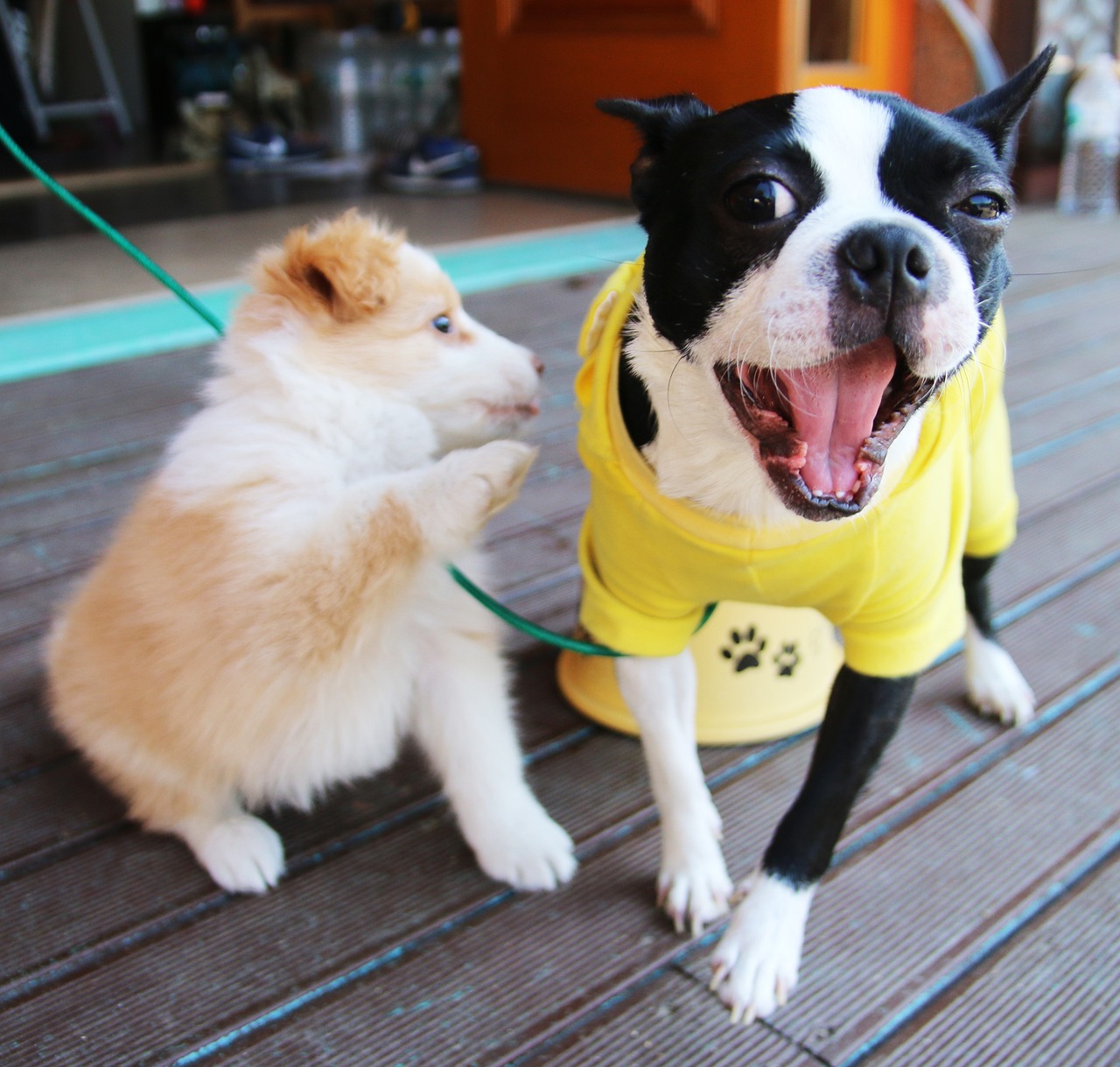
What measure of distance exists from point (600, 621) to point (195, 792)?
575 millimetres

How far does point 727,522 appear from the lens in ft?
4.07

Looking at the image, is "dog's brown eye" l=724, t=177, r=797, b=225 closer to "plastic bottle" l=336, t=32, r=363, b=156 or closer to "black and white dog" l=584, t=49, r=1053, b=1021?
"black and white dog" l=584, t=49, r=1053, b=1021

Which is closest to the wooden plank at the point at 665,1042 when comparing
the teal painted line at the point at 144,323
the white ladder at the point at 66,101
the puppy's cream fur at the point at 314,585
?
the puppy's cream fur at the point at 314,585

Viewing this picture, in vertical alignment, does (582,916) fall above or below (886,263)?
below

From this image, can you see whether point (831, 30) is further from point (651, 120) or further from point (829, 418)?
point (829, 418)

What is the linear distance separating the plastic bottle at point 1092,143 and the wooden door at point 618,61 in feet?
3.53

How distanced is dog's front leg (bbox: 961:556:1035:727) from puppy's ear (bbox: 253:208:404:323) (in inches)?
39.2

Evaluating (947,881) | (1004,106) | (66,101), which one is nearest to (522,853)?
(947,881)

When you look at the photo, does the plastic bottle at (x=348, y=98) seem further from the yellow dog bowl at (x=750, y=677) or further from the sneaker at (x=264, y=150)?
the yellow dog bowl at (x=750, y=677)

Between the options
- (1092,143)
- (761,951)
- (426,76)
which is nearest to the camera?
(761,951)

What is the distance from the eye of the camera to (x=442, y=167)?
5035 millimetres

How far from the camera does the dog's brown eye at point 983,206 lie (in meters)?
1.10

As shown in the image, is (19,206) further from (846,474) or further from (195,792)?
(846,474)

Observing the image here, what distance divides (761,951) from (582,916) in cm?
24
